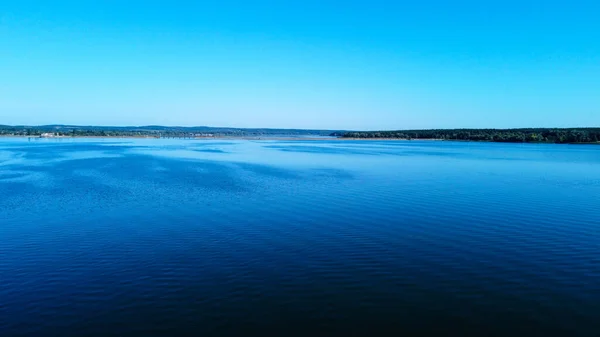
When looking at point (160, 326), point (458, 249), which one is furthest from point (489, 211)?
point (160, 326)

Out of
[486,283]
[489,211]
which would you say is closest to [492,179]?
[489,211]

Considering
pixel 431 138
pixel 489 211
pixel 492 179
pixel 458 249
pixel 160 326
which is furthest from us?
pixel 431 138

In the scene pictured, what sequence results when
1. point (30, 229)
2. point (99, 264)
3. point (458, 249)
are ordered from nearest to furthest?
point (99, 264)
point (458, 249)
point (30, 229)

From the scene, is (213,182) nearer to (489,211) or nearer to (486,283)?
(489,211)

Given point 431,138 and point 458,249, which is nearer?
point 458,249

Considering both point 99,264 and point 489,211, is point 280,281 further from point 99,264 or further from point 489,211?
point 489,211

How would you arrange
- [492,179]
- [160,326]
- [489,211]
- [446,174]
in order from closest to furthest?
A: [160,326] < [489,211] < [492,179] < [446,174]
